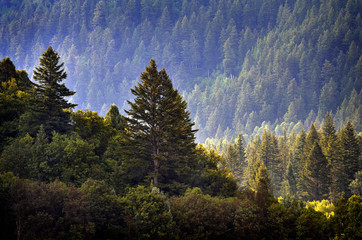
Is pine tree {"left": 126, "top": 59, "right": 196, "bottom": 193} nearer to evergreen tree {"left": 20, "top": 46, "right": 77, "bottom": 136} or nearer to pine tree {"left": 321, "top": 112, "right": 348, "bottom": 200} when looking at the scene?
evergreen tree {"left": 20, "top": 46, "right": 77, "bottom": 136}

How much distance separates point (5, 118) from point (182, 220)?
24.7 meters

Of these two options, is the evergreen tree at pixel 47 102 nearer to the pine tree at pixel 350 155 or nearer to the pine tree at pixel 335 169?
the pine tree at pixel 335 169

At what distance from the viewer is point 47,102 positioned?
3688 cm

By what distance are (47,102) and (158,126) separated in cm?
1340

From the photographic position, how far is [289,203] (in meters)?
30.6

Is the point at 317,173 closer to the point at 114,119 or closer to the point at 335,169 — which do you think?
the point at 335,169

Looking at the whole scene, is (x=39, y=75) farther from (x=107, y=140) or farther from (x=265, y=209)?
(x=265, y=209)

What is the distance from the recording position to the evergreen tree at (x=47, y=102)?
36.6 meters

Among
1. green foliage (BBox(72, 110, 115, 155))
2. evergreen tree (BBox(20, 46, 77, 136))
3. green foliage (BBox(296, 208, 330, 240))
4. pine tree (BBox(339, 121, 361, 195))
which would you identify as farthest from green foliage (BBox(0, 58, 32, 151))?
pine tree (BBox(339, 121, 361, 195))

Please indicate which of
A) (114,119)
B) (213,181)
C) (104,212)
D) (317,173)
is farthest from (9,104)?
(317,173)

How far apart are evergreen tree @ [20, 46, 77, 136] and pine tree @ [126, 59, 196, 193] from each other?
8.63 metres

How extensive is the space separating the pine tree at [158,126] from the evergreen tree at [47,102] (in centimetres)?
863

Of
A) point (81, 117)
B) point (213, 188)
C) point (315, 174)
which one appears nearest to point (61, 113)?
point (81, 117)

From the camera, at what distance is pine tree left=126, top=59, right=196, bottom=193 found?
37844 mm
